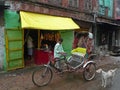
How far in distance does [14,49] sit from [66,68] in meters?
3.17

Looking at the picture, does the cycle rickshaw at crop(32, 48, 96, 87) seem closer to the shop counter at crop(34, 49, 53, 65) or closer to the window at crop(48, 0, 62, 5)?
the shop counter at crop(34, 49, 53, 65)

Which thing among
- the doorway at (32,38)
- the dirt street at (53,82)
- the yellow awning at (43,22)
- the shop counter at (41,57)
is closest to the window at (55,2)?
the yellow awning at (43,22)

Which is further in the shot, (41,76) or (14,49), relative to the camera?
(14,49)

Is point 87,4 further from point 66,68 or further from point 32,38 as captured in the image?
point 66,68

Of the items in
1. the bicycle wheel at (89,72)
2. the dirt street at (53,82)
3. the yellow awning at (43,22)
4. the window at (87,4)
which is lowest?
the dirt street at (53,82)

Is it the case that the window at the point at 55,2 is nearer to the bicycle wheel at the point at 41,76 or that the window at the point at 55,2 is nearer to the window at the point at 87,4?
the window at the point at 87,4

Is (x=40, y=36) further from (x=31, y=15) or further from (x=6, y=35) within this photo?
(x=6, y=35)

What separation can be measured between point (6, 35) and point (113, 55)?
37.6 feet

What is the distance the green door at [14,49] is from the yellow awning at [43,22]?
825 millimetres

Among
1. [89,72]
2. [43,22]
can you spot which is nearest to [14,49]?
[43,22]

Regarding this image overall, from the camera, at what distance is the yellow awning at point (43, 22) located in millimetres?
11445

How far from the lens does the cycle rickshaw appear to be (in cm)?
908

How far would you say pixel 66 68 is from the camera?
9.99 m

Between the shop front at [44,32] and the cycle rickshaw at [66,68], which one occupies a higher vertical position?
the shop front at [44,32]
